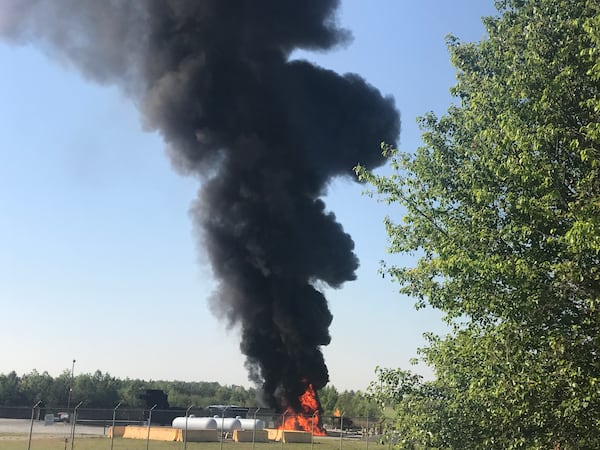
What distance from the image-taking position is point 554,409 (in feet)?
30.1

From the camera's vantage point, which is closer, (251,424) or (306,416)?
(251,424)

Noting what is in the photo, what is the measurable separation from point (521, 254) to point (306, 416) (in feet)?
137

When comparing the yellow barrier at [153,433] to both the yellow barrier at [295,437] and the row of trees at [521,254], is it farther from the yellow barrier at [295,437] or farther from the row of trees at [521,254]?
the row of trees at [521,254]

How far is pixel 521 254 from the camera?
1023 cm

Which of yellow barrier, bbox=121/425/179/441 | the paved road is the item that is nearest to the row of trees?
yellow barrier, bbox=121/425/179/441

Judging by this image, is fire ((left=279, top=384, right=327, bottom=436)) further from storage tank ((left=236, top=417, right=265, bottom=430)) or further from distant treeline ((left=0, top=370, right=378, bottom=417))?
distant treeline ((left=0, top=370, right=378, bottom=417))

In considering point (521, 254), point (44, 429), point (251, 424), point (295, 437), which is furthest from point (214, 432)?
point (521, 254)

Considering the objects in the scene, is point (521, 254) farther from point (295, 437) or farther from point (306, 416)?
point (306, 416)

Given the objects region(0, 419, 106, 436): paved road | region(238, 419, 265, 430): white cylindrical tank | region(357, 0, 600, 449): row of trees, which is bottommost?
region(0, 419, 106, 436): paved road

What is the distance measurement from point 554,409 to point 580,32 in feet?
20.2

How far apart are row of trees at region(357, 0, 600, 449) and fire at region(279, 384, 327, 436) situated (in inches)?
1480

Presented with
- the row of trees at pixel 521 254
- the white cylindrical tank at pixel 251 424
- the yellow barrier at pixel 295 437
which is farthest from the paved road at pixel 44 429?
the row of trees at pixel 521 254

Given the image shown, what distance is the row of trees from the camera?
901 centimetres

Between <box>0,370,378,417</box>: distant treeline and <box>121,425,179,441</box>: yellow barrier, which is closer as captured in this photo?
<box>121,425,179,441</box>: yellow barrier
